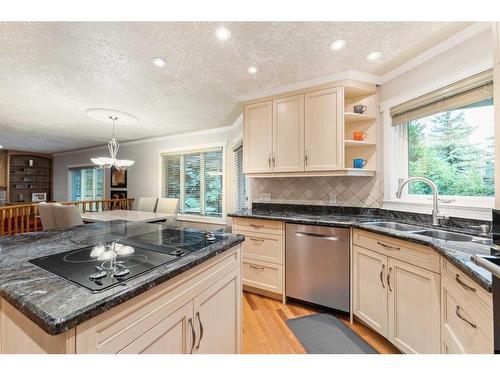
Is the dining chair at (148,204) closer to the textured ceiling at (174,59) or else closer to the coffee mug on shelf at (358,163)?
the textured ceiling at (174,59)

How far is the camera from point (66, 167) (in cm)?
680

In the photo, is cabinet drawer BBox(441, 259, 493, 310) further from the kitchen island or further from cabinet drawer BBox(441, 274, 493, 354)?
the kitchen island

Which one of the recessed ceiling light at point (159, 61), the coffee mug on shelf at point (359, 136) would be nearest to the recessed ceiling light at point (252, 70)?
the recessed ceiling light at point (159, 61)

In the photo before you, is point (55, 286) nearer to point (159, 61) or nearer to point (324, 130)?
point (159, 61)

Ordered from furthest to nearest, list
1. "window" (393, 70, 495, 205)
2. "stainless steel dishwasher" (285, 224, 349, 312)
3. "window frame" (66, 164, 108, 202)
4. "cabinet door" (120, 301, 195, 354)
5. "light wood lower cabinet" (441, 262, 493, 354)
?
"window frame" (66, 164, 108, 202), "stainless steel dishwasher" (285, 224, 349, 312), "window" (393, 70, 495, 205), "light wood lower cabinet" (441, 262, 493, 354), "cabinet door" (120, 301, 195, 354)

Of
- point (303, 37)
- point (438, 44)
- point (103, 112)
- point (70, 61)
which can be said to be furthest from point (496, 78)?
point (103, 112)

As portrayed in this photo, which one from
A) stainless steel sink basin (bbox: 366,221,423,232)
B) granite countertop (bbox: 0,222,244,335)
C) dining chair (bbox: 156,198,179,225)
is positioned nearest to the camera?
granite countertop (bbox: 0,222,244,335)

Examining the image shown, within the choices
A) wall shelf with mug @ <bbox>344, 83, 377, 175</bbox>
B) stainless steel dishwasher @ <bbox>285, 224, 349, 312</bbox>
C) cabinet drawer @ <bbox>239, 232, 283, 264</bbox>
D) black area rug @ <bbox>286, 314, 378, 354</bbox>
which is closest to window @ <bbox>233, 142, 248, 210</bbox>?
cabinet drawer @ <bbox>239, 232, 283, 264</bbox>

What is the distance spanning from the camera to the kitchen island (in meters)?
0.58

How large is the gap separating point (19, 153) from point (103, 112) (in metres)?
6.60

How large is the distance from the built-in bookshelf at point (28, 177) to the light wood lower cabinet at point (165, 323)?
351 inches

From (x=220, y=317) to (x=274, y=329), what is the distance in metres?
0.93

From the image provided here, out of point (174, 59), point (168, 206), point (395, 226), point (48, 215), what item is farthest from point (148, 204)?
point (395, 226)
